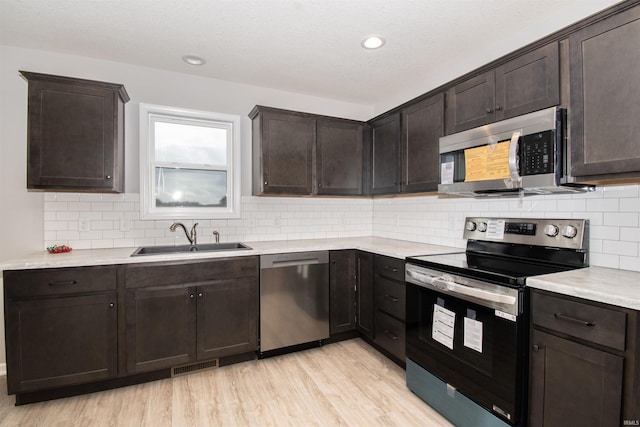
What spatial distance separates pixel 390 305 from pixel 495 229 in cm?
100

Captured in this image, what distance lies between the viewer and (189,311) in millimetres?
2414

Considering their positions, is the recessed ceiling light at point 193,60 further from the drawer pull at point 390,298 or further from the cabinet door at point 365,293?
the drawer pull at point 390,298

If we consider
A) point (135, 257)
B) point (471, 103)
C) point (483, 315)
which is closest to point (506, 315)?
point (483, 315)

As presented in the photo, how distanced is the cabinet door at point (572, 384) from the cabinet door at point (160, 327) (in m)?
2.24

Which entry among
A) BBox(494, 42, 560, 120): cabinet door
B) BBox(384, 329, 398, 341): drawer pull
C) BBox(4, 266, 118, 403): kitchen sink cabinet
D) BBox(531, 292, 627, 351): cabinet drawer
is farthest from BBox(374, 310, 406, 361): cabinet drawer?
BBox(4, 266, 118, 403): kitchen sink cabinet

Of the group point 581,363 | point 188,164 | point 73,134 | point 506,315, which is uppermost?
point 73,134

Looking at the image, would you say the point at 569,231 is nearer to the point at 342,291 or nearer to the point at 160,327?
the point at 342,291

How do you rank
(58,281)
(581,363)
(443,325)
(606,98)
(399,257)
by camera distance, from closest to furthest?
(581,363), (606,98), (443,325), (58,281), (399,257)

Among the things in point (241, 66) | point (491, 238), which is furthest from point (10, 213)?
point (491, 238)

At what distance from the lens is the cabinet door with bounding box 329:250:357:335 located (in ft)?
9.68

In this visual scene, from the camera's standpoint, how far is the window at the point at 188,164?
287 centimetres

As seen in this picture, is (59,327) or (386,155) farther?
(386,155)

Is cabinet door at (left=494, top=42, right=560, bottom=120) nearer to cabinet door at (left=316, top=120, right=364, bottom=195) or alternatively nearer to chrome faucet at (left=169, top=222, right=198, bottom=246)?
cabinet door at (left=316, top=120, right=364, bottom=195)

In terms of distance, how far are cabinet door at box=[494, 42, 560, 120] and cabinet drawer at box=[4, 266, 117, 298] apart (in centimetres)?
289
